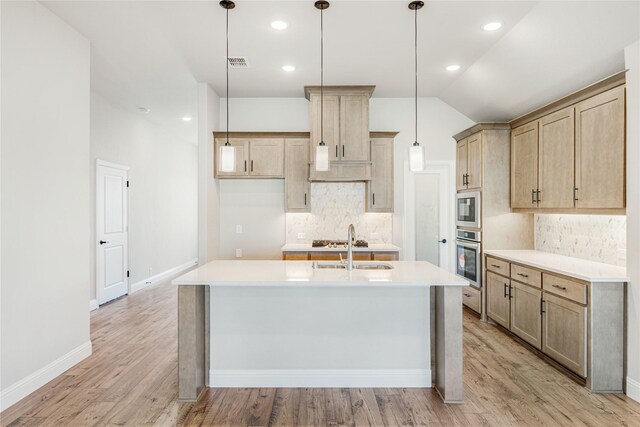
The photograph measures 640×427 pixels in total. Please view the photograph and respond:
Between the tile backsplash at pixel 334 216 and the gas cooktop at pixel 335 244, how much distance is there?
8.6 inches

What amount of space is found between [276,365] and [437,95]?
4.15 metres

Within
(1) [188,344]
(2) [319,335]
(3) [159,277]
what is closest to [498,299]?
(2) [319,335]

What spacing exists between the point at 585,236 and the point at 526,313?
96 centimetres

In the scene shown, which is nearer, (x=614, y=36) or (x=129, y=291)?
(x=614, y=36)

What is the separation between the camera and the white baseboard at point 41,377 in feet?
8.60

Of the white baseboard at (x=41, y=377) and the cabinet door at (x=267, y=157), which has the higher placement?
the cabinet door at (x=267, y=157)

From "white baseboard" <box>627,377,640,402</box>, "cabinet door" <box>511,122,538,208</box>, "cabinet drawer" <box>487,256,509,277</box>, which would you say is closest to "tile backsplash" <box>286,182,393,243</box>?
"cabinet drawer" <box>487,256,509,277</box>

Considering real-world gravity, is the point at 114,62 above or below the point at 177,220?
above

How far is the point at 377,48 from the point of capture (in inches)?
147

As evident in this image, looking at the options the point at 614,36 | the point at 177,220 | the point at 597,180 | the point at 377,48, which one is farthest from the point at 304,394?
the point at 177,220

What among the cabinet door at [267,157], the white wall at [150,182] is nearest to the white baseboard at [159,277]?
the white wall at [150,182]

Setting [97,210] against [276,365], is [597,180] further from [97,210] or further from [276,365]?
[97,210]

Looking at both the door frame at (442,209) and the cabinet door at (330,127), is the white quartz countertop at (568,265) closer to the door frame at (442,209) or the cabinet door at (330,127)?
the door frame at (442,209)

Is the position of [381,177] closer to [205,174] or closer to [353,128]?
[353,128]
